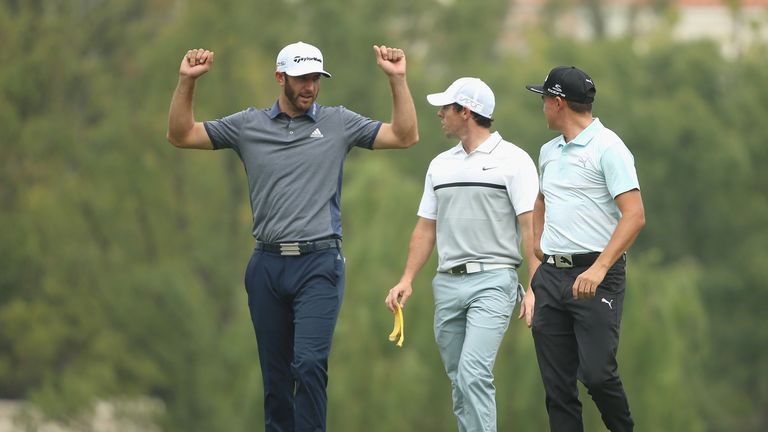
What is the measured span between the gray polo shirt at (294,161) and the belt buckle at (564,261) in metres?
1.22

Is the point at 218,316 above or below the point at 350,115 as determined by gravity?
below

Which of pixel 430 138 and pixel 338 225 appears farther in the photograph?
pixel 430 138

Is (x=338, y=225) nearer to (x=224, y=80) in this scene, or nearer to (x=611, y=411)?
(x=611, y=411)

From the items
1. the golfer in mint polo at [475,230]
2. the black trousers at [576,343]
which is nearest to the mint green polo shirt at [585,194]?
the black trousers at [576,343]

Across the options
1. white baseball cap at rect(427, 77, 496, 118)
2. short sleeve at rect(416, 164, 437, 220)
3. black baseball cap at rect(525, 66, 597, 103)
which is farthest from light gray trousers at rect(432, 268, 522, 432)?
black baseball cap at rect(525, 66, 597, 103)

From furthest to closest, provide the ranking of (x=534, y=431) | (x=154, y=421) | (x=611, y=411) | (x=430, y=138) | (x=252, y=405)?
1. (x=430, y=138)
2. (x=154, y=421)
3. (x=252, y=405)
4. (x=534, y=431)
5. (x=611, y=411)

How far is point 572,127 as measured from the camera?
7977mm

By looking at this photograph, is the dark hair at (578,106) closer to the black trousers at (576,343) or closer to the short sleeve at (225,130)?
the black trousers at (576,343)

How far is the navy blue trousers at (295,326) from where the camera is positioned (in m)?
8.06

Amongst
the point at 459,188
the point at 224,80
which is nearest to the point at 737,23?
the point at 224,80

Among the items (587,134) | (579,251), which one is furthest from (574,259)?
(587,134)

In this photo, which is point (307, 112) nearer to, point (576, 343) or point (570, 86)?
point (570, 86)

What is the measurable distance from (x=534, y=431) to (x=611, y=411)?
78.2ft

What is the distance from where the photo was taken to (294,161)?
827 centimetres
